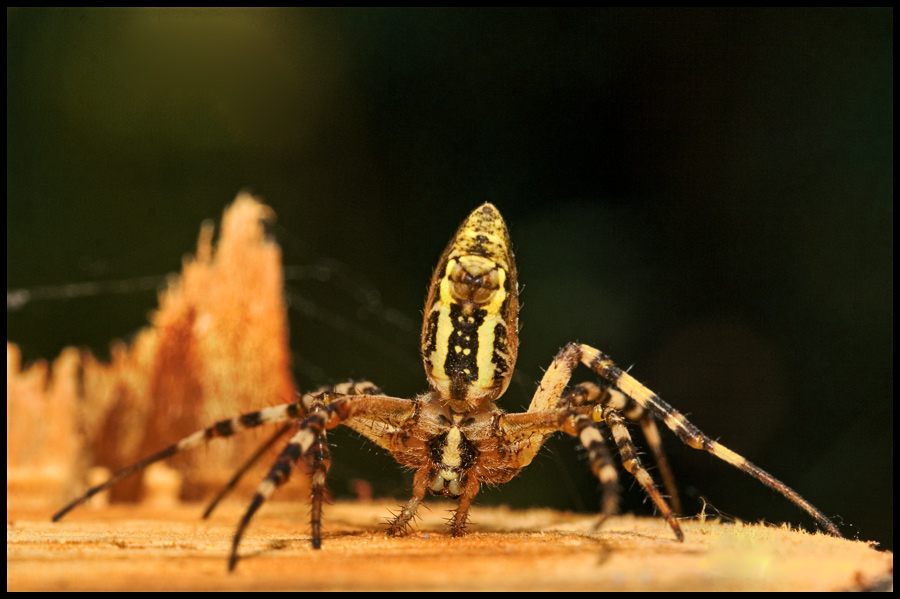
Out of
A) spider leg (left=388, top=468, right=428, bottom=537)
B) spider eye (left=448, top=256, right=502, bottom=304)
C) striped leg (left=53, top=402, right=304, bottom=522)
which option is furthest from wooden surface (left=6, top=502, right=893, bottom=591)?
spider eye (left=448, top=256, right=502, bottom=304)

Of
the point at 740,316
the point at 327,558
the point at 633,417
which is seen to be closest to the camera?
the point at 327,558

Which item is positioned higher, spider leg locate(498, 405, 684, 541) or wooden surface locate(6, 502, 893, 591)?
spider leg locate(498, 405, 684, 541)

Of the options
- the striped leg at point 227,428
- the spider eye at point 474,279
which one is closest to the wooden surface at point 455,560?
A: the striped leg at point 227,428

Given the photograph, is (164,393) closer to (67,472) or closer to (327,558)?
(67,472)

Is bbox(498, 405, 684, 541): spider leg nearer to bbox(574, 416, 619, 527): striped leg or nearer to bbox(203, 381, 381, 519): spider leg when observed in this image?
bbox(574, 416, 619, 527): striped leg

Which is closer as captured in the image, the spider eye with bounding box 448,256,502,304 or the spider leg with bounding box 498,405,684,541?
the spider leg with bounding box 498,405,684,541

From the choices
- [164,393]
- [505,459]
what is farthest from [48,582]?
[164,393]
